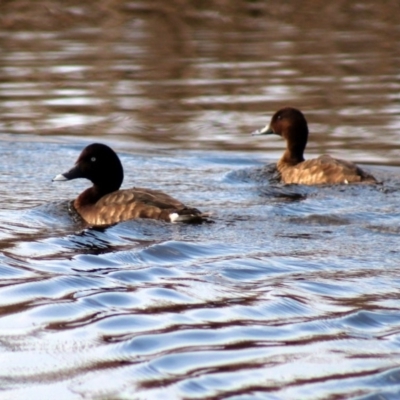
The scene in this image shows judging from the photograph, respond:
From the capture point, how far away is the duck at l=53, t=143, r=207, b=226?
9.91 metres

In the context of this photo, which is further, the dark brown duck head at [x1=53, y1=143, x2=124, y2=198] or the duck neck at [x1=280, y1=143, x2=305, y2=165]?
the duck neck at [x1=280, y1=143, x2=305, y2=165]

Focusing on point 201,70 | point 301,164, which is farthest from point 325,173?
point 201,70

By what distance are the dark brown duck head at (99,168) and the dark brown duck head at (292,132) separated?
8.98ft

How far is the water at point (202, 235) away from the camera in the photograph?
6.00 meters

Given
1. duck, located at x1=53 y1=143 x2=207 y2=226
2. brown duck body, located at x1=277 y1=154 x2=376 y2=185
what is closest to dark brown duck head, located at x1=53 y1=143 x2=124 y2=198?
duck, located at x1=53 y1=143 x2=207 y2=226

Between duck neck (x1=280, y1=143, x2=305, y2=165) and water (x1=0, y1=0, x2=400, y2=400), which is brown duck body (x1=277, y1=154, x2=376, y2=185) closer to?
water (x1=0, y1=0, x2=400, y2=400)

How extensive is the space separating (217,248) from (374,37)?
1537 centimetres

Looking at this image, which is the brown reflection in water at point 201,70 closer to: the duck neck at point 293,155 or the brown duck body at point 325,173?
the duck neck at point 293,155

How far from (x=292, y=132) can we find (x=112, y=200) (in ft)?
11.8

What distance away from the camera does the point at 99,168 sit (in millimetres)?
10914

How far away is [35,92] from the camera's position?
18359 millimetres

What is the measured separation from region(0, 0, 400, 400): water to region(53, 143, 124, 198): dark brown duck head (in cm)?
42

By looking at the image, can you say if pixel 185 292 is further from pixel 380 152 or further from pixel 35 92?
pixel 35 92


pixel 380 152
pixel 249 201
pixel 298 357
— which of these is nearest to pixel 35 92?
pixel 380 152
